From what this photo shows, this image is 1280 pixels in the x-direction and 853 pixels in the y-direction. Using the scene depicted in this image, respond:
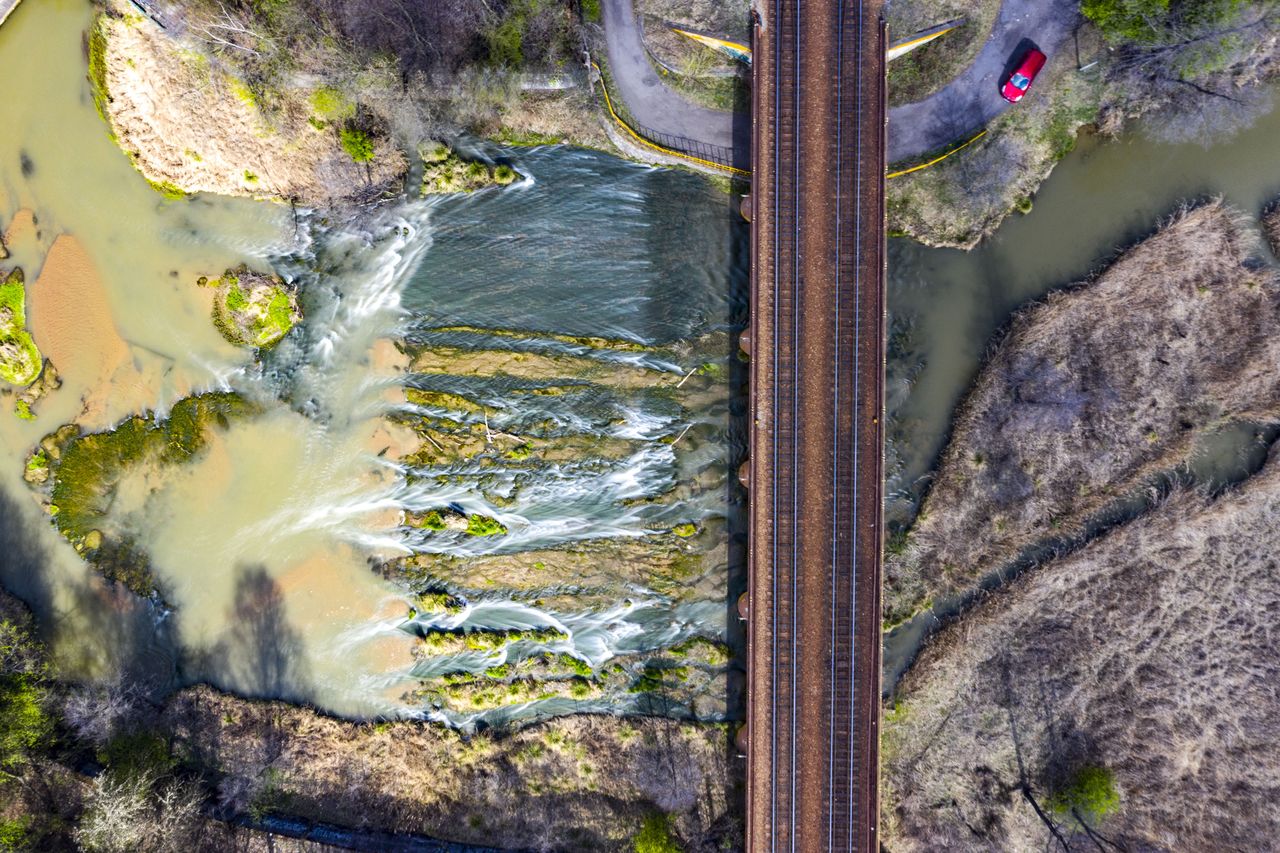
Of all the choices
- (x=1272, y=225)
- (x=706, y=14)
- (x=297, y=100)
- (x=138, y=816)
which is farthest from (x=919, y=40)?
(x=138, y=816)

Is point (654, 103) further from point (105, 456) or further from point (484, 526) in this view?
point (105, 456)

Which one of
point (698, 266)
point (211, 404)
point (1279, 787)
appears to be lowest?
point (1279, 787)

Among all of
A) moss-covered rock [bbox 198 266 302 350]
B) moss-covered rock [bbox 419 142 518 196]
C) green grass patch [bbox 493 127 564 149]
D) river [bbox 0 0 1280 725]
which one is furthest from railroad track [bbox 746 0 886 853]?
moss-covered rock [bbox 198 266 302 350]

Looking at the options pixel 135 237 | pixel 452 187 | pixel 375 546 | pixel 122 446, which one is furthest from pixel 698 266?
pixel 122 446

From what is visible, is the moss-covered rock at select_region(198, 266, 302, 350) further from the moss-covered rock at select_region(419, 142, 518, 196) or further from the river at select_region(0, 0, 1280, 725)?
the moss-covered rock at select_region(419, 142, 518, 196)

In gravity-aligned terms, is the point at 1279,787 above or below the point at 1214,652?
below

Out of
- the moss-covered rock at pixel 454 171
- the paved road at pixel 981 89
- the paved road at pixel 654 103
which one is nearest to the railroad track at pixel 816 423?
the paved road at pixel 654 103

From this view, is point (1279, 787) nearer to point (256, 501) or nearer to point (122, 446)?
point (256, 501)
